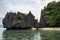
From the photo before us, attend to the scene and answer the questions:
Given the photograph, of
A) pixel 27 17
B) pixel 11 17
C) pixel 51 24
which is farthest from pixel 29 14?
pixel 51 24

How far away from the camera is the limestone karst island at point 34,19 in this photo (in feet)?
346

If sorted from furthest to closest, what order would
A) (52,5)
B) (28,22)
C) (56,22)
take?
1. (28,22)
2. (52,5)
3. (56,22)

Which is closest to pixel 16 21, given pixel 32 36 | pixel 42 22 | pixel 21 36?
pixel 42 22

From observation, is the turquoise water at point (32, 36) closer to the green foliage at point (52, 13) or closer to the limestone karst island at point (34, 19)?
the green foliage at point (52, 13)

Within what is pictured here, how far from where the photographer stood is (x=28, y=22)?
11762 centimetres

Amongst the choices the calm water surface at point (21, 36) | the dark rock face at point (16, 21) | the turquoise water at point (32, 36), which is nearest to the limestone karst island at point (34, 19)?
the dark rock face at point (16, 21)

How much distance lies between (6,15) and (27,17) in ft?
40.0

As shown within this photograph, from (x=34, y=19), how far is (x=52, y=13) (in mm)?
13282

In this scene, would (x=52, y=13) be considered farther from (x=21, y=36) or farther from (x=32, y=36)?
(x=32, y=36)

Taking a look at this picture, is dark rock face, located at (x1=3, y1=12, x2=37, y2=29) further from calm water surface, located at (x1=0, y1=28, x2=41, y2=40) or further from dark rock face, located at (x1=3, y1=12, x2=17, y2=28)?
calm water surface, located at (x1=0, y1=28, x2=41, y2=40)

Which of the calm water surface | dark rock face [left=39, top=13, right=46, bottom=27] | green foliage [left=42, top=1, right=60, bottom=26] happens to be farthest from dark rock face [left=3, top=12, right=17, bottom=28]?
the calm water surface

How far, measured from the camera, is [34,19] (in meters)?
118

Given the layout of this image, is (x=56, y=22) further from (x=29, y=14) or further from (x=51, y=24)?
(x=29, y=14)

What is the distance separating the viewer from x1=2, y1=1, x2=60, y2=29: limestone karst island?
346 feet
